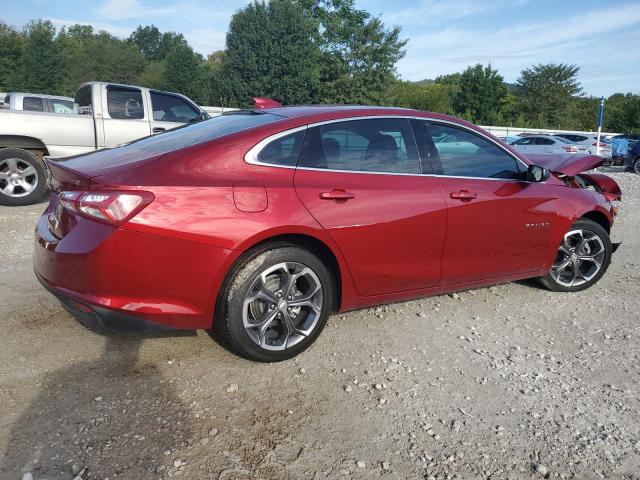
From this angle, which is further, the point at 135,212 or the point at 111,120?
the point at 111,120

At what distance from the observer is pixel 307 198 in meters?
3.12

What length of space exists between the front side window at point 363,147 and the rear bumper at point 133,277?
94 centimetres

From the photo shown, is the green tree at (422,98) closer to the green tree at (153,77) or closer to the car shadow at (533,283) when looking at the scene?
the green tree at (153,77)

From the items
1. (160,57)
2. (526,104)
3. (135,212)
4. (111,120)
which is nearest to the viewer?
(135,212)

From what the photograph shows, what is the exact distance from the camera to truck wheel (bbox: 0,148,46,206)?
7.62m

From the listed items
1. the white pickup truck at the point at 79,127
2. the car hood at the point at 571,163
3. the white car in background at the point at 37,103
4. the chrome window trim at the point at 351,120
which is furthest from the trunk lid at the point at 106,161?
the white car in background at the point at 37,103

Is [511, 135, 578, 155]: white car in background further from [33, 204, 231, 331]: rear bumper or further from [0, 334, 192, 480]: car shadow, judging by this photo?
[0, 334, 192, 480]: car shadow

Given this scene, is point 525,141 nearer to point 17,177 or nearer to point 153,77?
point 17,177

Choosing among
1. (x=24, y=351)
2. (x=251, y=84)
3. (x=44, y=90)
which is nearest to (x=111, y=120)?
(x=24, y=351)

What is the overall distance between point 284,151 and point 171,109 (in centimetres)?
660

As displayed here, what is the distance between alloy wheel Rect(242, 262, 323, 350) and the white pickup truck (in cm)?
501

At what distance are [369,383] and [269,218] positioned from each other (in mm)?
1124

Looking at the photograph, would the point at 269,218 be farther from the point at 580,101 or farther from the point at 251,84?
the point at 580,101

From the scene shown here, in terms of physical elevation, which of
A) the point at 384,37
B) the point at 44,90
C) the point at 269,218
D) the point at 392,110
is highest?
the point at 384,37
